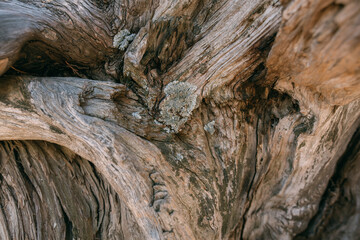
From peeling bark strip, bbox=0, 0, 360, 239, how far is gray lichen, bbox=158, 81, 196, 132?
0.01 metres

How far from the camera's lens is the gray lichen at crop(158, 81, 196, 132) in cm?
218

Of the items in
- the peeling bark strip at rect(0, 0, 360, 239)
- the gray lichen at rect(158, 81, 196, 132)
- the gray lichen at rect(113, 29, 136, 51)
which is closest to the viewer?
the peeling bark strip at rect(0, 0, 360, 239)

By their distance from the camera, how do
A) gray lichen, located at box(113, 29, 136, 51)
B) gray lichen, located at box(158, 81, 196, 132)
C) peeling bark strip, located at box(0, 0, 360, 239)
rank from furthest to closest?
1. gray lichen, located at box(113, 29, 136, 51)
2. gray lichen, located at box(158, 81, 196, 132)
3. peeling bark strip, located at box(0, 0, 360, 239)

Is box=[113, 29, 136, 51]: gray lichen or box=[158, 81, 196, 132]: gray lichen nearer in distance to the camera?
box=[158, 81, 196, 132]: gray lichen

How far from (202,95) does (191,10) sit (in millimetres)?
921

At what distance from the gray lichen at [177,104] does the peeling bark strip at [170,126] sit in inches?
0.4

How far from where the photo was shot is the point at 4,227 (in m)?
2.34

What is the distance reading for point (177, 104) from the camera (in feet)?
7.24

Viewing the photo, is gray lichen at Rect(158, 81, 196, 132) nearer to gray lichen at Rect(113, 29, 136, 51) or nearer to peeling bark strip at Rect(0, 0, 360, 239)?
peeling bark strip at Rect(0, 0, 360, 239)

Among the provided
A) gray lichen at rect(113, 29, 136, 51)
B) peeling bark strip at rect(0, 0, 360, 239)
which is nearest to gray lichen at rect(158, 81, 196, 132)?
peeling bark strip at rect(0, 0, 360, 239)

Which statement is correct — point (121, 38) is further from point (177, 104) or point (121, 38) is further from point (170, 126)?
point (170, 126)

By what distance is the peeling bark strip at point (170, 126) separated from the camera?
1.92 m

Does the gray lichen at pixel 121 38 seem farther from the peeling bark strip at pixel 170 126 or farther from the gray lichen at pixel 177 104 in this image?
the gray lichen at pixel 177 104

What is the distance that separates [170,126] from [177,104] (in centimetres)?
23
